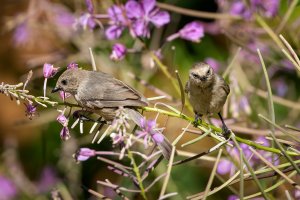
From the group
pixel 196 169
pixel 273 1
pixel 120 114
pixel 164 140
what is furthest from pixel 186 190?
pixel 120 114

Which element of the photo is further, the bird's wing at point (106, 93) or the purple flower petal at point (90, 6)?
the purple flower petal at point (90, 6)

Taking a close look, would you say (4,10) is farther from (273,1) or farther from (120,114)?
(120,114)

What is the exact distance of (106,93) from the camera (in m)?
1.47

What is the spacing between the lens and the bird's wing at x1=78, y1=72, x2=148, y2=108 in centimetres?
141

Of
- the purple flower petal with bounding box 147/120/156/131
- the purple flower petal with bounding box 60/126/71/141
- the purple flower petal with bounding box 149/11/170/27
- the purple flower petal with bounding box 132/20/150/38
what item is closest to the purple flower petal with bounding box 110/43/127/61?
the purple flower petal with bounding box 132/20/150/38

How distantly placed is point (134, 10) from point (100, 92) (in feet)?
1.27

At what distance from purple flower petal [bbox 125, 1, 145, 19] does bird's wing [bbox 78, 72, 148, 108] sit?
325mm

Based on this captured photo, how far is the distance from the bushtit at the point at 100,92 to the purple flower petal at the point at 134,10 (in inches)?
12.5

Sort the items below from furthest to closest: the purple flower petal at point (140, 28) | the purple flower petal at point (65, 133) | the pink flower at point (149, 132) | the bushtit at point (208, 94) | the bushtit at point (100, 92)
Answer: the purple flower petal at point (140, 28) → the bushtit at point (208, 94) → the bushtit at point (100, 92) → the purple flower petal at point (65, 133) → the pink flower at point (149, 132)

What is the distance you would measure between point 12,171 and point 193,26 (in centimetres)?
93

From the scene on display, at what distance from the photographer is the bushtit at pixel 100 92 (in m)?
1.40

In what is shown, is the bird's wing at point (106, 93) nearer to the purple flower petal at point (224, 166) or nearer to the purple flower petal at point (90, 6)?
the purple flower petal at point (90, 6)

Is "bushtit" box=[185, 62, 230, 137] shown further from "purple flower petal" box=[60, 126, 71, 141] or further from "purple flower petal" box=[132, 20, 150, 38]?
"purple flower petal" box=[60, 126, 71, 141]

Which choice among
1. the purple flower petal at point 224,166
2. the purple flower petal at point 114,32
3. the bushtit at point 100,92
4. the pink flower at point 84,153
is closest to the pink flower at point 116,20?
the purple flower petal at point 114,32
